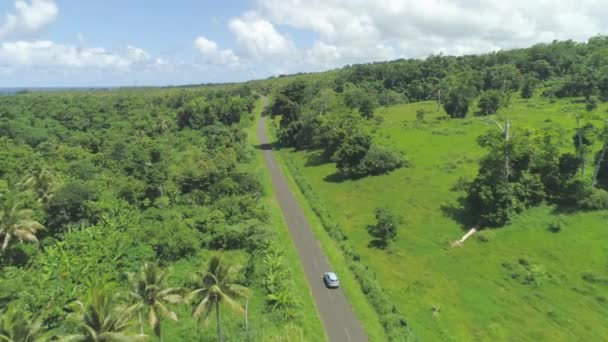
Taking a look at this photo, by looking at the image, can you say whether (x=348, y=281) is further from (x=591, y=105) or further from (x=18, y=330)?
(x=591, y=105)

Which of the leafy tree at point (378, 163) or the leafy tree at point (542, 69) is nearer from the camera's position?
the leafy tree at point (378, 163)

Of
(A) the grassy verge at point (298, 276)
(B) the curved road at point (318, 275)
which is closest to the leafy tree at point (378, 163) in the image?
(B) the curved road at point (318, 275)

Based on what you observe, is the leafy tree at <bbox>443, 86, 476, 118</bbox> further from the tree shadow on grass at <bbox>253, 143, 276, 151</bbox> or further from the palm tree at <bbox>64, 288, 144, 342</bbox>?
the palm tree at <bbox>64, 288, 144, 342</bbox>

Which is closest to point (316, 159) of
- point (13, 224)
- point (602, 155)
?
point (602, 155)

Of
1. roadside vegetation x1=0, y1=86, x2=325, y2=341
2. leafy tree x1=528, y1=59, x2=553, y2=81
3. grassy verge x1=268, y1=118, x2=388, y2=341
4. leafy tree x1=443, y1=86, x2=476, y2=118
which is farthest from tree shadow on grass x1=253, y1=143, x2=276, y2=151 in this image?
leafy tree x1=528, y1=59, x2=553, y2=81

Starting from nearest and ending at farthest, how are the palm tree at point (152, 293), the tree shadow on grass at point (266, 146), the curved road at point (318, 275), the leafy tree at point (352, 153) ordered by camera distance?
the palm tree at point (152, 293)
the curved road at point (318, 275)
the leafy tree at point (352, 153)
the tree shadow on grass at point (266, 146)

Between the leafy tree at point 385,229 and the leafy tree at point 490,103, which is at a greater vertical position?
the leafy tree at point 490,103

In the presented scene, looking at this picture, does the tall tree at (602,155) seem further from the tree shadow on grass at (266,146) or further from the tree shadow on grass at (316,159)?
the tree shadow on grass at (266,146)

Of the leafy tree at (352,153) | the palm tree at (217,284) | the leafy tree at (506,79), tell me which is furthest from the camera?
the leafy tree at (506,79)
